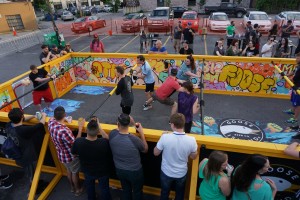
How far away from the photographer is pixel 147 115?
25.4 feet

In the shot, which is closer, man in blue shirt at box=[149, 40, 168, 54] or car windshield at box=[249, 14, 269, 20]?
man in blue shirt at box=[149, 40, 168, 54]

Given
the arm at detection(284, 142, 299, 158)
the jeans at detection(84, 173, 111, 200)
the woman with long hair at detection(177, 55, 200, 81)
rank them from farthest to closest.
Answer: the woman with long hair at detection(177, 55, 200, 81), the jeans at detection(84, 173, 111, 200), the arm at detection(284, 142, 299, 158)

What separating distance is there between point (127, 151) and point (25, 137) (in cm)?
198

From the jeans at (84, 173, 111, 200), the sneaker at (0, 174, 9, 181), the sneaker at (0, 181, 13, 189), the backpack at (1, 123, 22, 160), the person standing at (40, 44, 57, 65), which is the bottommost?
the sneaker at (0, 181, 13, 189)

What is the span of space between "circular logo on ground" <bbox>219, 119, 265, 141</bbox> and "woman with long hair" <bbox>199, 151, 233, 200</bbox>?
3648mm

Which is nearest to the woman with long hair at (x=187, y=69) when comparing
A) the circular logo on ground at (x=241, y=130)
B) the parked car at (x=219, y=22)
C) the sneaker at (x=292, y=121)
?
the circular logo on ground at (x=241, y=130)

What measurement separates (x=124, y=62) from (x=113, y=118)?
2761 mm

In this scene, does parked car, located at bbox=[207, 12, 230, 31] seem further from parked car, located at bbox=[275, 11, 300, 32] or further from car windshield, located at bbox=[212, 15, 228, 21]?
parked car, located at bbox=[275, 11, 300, 32]

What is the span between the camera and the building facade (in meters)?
28.6

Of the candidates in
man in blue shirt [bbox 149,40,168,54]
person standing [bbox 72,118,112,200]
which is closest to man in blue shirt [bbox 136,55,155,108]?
man in blue shirt [bbox 149,40,168,54]

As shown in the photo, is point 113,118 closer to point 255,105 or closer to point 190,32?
point 255,105

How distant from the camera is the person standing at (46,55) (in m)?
8.87

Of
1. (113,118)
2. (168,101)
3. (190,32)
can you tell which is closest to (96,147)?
(168,101)

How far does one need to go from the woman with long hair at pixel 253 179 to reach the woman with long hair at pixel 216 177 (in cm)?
14
